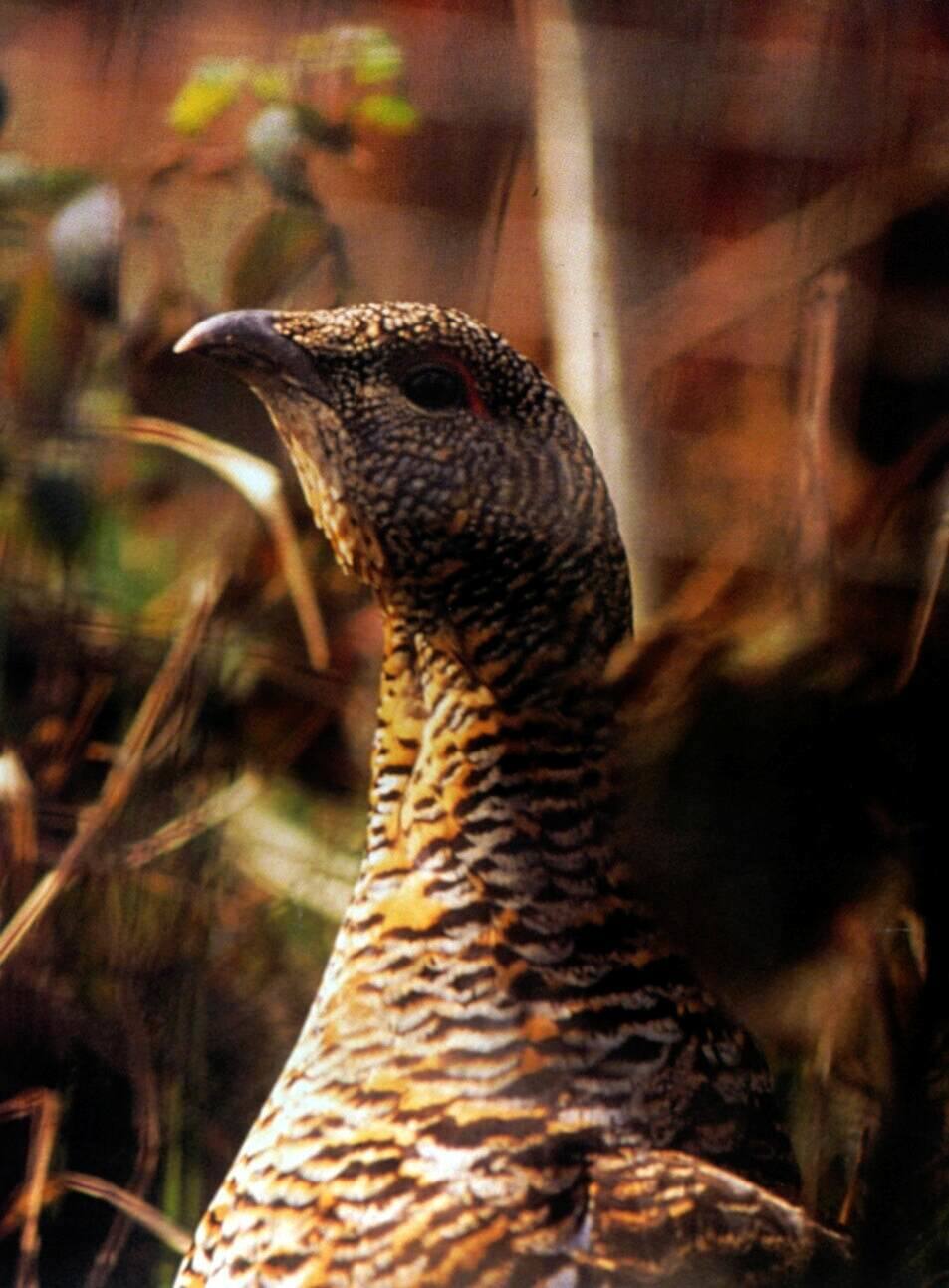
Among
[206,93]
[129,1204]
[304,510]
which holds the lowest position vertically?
[129,1204]

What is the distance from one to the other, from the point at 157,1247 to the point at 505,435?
0.81 m

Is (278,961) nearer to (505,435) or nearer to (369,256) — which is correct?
(505,435)

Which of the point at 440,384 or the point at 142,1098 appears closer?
the point at 440,384

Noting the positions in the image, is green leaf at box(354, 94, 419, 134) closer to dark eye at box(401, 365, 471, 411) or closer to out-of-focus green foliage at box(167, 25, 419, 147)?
out-of-focus green foliage at box(167, 25, 419, 147)

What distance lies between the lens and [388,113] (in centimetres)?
127

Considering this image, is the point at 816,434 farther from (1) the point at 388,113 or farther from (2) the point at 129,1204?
(2) the point at 129,1204

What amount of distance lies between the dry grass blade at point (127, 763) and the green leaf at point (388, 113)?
1.33 feet

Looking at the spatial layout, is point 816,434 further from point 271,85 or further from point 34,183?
point 34,183

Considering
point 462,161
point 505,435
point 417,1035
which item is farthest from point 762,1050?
point 462,161

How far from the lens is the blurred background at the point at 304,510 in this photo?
1.26 m

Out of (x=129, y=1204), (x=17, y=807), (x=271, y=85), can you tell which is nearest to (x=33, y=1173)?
(x=129, y=1204)

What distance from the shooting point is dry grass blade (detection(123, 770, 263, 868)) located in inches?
53.3

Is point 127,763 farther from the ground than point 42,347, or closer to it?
closer to it

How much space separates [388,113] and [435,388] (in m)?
0.24
